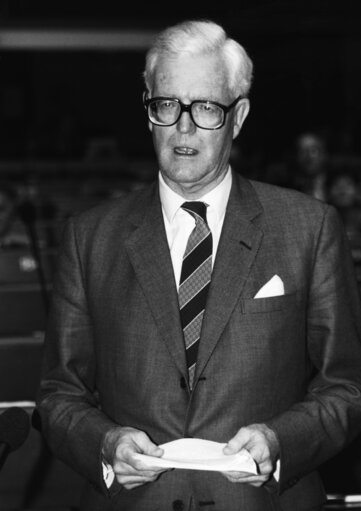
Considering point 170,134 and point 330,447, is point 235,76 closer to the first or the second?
point 170,134

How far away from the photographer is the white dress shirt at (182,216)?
1.76 meters

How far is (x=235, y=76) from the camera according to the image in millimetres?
1713

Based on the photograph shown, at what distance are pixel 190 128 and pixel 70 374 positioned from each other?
497 mm

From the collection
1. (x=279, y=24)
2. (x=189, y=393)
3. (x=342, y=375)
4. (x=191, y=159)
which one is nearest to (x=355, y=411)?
(x=342, y=375)

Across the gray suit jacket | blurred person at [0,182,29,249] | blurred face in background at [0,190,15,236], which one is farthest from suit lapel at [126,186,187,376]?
blurred face in background at [0,190,15,236]

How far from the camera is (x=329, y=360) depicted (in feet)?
5.55

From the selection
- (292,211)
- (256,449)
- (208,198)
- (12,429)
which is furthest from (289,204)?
(12,429)

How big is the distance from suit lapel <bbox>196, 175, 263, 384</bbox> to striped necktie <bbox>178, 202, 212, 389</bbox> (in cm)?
3

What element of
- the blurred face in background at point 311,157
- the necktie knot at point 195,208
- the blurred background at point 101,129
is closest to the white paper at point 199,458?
the necktie knot at point 195,208

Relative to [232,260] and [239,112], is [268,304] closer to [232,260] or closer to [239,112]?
[232,260]

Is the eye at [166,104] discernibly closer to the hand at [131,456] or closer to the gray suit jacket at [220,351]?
the gray suit jacket at [220,351]

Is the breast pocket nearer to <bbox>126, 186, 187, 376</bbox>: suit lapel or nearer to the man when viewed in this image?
the man

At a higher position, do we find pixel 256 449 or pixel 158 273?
pixel 158 273

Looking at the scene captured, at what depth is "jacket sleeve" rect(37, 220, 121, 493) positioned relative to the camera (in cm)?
169
